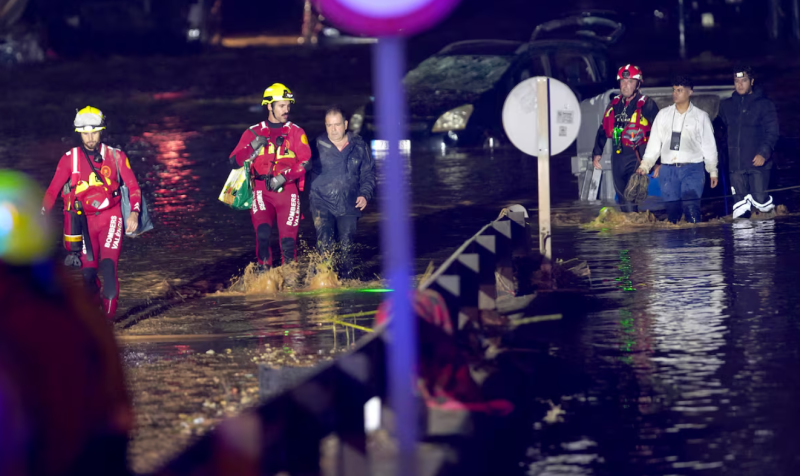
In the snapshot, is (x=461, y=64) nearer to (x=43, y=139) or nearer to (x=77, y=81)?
(x=43, y=139)

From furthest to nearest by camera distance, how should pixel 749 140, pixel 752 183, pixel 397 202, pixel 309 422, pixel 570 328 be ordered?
pixel 752 183 → pixel 749 140 → pixel 570 328 → pixel 309 422 → pixel 397 202

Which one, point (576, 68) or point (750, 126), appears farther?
point (576, 68)

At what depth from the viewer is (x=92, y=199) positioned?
34.7 ft

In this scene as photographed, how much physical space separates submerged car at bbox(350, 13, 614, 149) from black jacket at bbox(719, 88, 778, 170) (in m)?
7.63

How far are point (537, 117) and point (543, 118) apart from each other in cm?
6

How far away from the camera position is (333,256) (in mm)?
12266

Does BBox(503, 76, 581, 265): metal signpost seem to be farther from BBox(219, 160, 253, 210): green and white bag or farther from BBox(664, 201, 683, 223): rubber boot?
BBox(664, 201, 683, 223): rubber boot

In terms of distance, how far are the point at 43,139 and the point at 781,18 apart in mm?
24198

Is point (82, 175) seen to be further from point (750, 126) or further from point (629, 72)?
point (750, 126)

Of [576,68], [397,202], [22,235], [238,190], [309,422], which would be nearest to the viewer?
[22,235]

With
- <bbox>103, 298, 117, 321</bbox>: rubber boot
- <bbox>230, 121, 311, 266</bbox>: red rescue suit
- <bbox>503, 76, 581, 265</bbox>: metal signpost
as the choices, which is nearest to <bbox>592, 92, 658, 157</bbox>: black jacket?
<bbox>503, 76, 581, 265</bbox>: metal signpost

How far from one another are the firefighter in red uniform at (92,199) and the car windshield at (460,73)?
→ 13554 mm

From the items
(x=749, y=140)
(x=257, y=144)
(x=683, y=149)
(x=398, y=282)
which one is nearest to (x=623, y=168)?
(x=683, y=149)

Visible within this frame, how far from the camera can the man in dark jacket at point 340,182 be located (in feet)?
39.9
